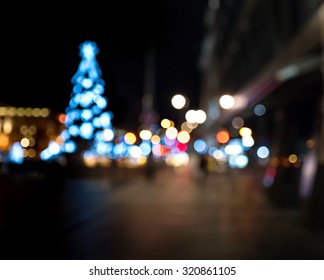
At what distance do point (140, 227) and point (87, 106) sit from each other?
5748mm

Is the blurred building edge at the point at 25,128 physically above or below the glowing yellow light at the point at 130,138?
below

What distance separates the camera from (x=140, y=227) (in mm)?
13258

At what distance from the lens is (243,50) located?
41688mm

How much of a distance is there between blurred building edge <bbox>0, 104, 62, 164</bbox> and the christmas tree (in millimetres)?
964

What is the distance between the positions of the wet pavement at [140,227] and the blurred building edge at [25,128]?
88 centimetres

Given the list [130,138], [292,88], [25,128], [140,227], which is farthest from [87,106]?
[130,138]

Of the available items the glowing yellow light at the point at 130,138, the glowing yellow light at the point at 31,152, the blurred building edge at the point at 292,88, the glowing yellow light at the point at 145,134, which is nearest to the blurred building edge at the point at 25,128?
the glowing yellow light at the point at 31,152

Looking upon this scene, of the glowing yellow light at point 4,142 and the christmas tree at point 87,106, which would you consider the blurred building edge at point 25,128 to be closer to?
the glowing yellow light at point 4,142

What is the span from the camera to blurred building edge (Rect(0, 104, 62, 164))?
14.3 metres

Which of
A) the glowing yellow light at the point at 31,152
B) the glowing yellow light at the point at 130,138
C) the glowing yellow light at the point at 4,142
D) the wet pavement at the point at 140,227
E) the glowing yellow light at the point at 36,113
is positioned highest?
the glowing yellow light at the point at 130,138

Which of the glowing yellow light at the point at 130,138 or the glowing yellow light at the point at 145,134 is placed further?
the glowing yellow light at the point at 145,134

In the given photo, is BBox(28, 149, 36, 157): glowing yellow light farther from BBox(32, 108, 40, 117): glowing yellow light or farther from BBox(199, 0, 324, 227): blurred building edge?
BBox(199, 0, 324, 227): blurred building edge

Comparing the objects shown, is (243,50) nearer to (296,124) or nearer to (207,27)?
(296,124)

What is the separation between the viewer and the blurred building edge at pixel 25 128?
1434 centimetres
